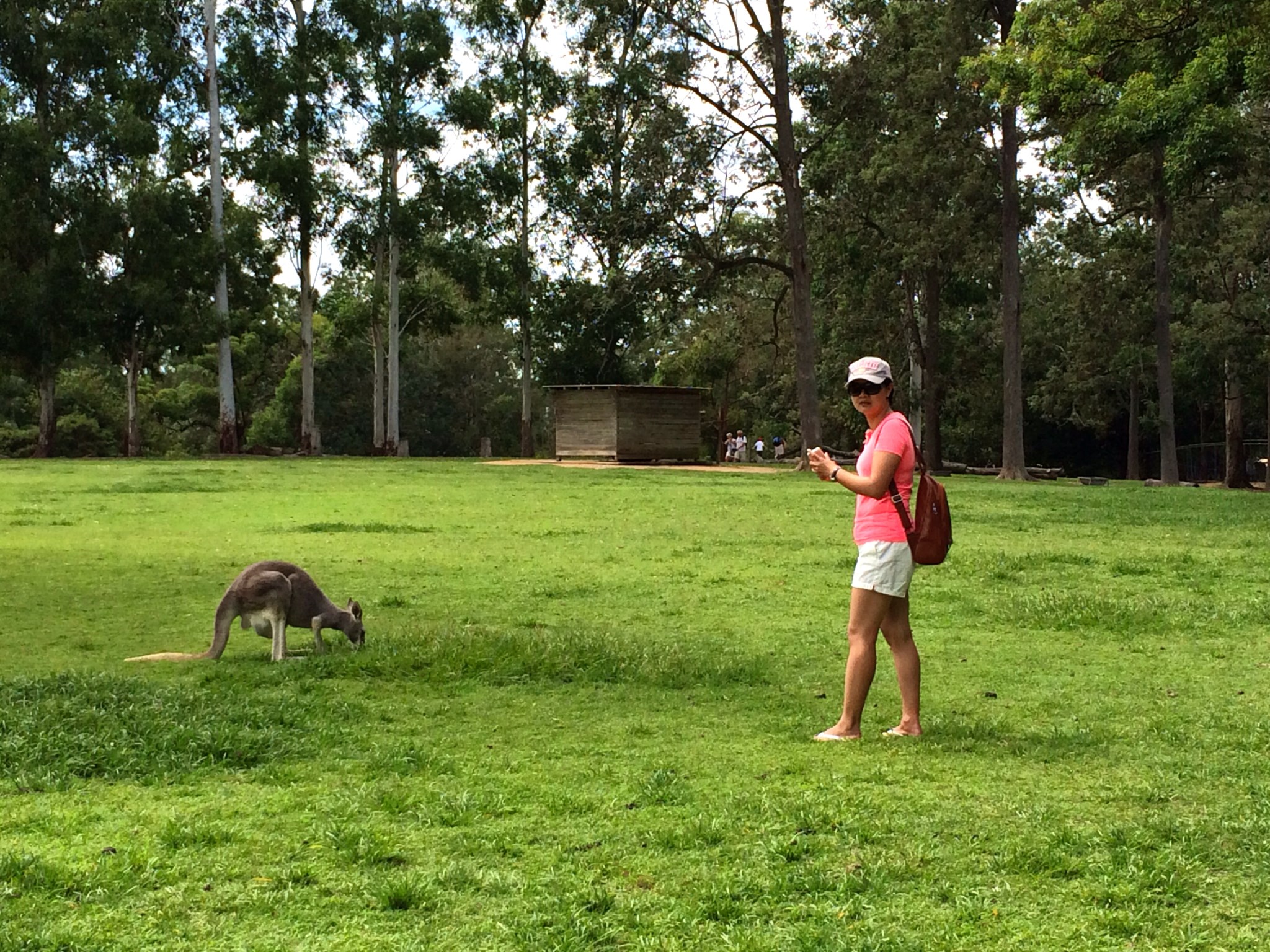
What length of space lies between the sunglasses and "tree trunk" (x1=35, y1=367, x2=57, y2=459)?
41.9 m

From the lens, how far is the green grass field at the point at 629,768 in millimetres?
3707

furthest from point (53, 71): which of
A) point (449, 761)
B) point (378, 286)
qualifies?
point (449, 761)

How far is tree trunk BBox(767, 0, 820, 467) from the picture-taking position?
3500 centimetres

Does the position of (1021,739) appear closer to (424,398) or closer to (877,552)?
(877,552)

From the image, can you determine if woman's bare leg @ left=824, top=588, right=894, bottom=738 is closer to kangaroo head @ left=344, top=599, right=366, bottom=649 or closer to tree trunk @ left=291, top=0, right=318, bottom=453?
kangaroo head @ left=344, top=599, right=366, bottom=649

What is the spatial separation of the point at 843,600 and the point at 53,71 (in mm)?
42316

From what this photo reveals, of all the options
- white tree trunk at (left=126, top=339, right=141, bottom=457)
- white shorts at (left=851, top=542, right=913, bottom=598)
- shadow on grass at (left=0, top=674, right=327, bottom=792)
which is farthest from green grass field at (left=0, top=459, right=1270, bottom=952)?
white tree trunk at (left=126, top=339, right=141, bottom=457)

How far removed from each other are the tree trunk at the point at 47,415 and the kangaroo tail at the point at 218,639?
127 ft

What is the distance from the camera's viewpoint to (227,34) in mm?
45562

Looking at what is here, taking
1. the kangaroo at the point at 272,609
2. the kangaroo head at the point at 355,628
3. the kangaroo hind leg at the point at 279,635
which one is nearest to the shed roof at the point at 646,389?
the kangaroo head at the point at 355,628

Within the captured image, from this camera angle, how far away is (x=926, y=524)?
5746mm

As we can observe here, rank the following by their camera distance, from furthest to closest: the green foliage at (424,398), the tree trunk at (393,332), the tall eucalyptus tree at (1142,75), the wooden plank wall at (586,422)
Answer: the green foliage at (424,398), the tree trunk at (393,332), the wooden plank wall at (586,422), the tall eucalyptus tree at (1142,75)

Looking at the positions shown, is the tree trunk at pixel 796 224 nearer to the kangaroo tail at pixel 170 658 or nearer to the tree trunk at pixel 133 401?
the tree trunk at pixel 133 401

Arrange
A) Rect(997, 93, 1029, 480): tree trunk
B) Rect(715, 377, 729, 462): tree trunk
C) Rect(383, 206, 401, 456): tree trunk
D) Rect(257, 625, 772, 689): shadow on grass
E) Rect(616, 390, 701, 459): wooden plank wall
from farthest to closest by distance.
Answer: Rect(715, 377, 729, 462): tree trunk < Rect(383, 206, 401, 456): tree trunk < Rect(616, 390, 701, 459): wooden plank wall < Rect(997, 93, 1029, 480): tree trunk < Rect(257, 625, 772, 689): shadow on grass
